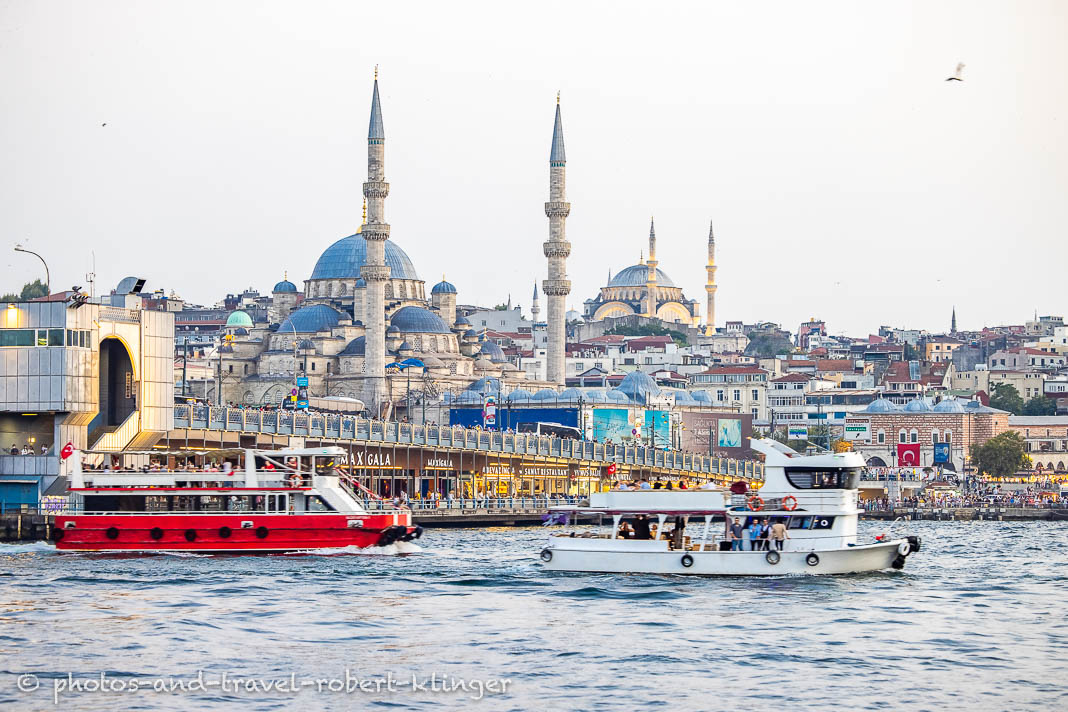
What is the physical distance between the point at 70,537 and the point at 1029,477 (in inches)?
3252

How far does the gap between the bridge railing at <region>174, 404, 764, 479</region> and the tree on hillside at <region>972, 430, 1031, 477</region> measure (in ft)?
60.0

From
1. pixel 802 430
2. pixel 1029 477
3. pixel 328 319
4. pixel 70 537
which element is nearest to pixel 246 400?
pixel 328 319

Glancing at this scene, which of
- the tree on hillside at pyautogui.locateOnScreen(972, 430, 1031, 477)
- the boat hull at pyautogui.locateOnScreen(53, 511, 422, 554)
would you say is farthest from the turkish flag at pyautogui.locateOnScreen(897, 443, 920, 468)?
the boat hull at pyautogui.locateOnScreen(53, 511, 422, 554)

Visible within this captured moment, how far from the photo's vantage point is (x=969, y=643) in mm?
31188

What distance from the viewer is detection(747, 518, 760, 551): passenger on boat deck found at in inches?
1518

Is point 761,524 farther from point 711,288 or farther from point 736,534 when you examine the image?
point 711,288

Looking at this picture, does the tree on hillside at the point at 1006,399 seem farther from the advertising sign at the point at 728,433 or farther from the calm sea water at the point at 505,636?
the calm sea water at the point at 505,636

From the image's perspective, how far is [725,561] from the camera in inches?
1505

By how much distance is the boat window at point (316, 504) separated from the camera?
44125mm

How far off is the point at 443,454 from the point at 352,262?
51.2m

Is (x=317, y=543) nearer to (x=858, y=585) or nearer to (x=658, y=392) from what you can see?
(x=858, y=585)

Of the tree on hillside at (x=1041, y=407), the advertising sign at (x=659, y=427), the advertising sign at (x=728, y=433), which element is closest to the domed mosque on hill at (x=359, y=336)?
the advertising sign at (x=659, y=427)

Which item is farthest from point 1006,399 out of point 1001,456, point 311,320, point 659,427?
point 311,320

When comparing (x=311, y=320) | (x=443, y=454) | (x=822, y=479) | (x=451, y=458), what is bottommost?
(x=822, y=479)
